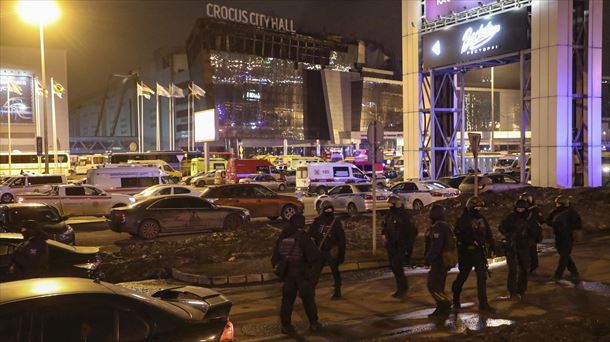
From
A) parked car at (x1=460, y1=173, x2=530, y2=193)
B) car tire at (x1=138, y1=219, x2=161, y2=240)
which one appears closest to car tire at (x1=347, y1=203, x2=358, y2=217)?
parked car at (x1=460, y1=173, x2=530, y2=193)

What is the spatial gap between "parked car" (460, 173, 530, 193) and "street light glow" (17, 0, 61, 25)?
71.8ft

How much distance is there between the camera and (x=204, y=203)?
18.0 meters

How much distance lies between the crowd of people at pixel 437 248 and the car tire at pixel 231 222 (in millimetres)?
9190

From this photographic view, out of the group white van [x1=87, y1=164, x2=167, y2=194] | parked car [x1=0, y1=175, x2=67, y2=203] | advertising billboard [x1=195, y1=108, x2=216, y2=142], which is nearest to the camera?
white van [x1=87, y1=164, x2=167, y2=194]

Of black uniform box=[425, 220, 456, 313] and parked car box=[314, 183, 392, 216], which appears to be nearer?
black uniform box=[425, 220, 456, 313]

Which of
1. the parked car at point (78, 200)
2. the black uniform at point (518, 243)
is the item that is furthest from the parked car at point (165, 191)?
the black uniform at point (518, 243)

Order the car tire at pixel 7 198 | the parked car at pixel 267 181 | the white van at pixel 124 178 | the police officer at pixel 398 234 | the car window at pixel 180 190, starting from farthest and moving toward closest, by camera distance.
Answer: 1. the parked car at pixel 267 181
2. the car tire at pixel 7 198
3. the white van at pixel 124 178
4. the car window at pixel 180 190
5. the police officer at pixel 398 234

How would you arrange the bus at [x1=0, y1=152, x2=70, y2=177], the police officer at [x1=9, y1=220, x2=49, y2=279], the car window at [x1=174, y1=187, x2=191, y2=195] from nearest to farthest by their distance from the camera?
the police officer at [x1=9, y1=220, x2=49, y2=279] → the car window at [x1=174, y1=187, x2=191, y2=195] → the bus at [x1=0, y1=152, x2=70, y2=177]

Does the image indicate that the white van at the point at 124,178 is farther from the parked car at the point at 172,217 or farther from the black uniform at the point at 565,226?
the black uniform at the point at 565,226

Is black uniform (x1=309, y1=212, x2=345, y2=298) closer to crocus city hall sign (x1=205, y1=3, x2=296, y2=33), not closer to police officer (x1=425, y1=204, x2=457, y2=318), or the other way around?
police officer (x1=425, y1=204, x2=457, y2=318)

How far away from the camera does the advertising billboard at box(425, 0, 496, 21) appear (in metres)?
27.8

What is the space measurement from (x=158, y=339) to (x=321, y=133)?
368 feet

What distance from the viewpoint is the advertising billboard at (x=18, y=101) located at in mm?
82875

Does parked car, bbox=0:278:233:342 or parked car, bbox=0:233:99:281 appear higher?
parked car, bbox=0:278:233:342
